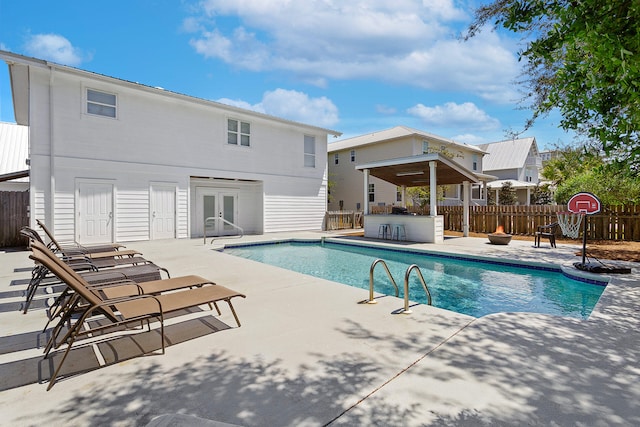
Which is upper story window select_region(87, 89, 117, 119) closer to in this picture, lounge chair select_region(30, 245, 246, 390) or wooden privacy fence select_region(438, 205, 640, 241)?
lounge chair select_region(30, 245, 246, 390)

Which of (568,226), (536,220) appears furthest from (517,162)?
(568,226)

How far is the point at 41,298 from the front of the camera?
16.4 feet

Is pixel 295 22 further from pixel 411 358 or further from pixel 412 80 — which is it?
pixel 411 358

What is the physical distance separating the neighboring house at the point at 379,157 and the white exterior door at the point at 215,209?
1009 centimetres

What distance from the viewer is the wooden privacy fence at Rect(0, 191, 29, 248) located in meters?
10.9

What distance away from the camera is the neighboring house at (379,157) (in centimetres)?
2295

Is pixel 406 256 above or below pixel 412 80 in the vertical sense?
below

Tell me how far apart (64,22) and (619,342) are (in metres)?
16.1

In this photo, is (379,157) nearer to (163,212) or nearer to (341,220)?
(341,220)

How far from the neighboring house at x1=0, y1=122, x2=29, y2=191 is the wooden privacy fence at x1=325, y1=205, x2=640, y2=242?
15423 millimetres

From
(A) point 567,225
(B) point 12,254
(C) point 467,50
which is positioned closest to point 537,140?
(A) point 567,225

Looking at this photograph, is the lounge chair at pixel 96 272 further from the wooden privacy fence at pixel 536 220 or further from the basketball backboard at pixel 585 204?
the wooden privacy fence at pixel 536 220

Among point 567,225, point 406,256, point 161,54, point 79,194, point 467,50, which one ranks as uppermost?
point 161,54

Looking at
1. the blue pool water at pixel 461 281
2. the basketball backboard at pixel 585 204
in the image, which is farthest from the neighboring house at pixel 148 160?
the basketball backboard at pixel 585 204
